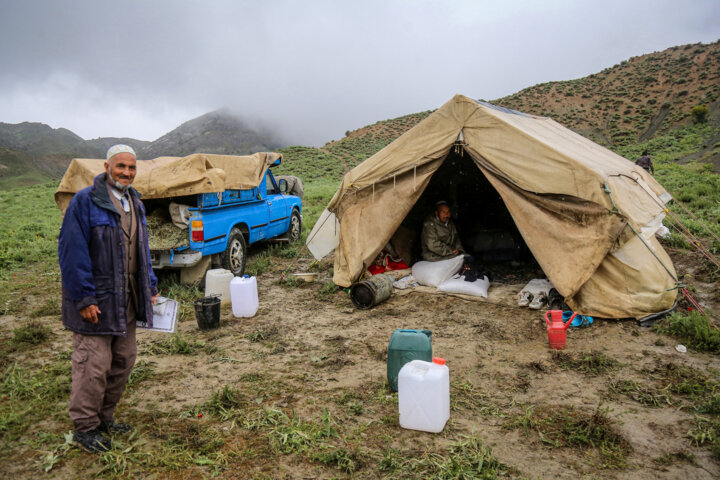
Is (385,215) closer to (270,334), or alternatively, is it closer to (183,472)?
A: (270,334)

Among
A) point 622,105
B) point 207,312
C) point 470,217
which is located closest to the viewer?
point 207,312

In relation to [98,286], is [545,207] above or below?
above

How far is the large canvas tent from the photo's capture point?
4.93 metres

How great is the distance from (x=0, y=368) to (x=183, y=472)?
287 cm

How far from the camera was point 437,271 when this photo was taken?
6.56m

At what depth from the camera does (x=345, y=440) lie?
9.77ft

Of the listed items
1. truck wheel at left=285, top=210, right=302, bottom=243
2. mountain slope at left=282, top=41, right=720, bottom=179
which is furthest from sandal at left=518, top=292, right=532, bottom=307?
mountain slope at left=282, top=41, right=720, bottom=179

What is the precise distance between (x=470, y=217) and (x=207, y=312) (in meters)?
6.04

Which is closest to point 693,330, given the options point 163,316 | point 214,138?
point 163,316

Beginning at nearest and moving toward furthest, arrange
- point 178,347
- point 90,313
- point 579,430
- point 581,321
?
point 90,313
point 579,430
point 178,347
point 581,321

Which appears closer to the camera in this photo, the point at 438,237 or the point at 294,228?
the point at 438,237

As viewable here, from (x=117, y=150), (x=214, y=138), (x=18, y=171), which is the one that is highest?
(x=214, y=138)

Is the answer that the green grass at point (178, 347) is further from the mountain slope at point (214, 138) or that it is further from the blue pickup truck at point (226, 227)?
the mountain slope at point (214, 138)

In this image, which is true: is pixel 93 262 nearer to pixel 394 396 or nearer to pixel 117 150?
pixel 117 150
